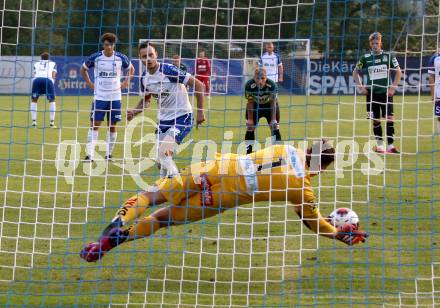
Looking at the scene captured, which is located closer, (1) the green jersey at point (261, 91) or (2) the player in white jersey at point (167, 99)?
(2) the player in white jersey at point (167, 99)

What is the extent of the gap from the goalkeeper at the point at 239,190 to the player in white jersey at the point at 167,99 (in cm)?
270

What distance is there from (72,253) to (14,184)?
4242mm

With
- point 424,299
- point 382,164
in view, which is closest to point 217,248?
point 424,299

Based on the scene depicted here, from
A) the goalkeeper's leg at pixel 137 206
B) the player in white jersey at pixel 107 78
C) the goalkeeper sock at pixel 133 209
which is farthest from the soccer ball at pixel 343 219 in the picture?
the player in white jersey at pixel 107 78

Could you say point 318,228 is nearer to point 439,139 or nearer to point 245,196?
point 245,196

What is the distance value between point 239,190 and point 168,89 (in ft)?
12.7

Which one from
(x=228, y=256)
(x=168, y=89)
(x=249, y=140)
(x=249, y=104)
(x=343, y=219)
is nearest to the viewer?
(x=343, y=219)

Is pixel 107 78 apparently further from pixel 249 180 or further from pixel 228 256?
pixel 249 180

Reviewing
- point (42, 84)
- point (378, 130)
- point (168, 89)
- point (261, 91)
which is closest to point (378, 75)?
point (378, 130)

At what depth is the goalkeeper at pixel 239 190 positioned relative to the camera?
23.5 feet

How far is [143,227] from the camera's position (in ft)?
24.3

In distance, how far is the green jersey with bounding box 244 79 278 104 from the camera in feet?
46.4

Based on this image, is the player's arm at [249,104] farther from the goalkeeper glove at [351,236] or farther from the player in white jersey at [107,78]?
the goalkeeper glove at [351,236]

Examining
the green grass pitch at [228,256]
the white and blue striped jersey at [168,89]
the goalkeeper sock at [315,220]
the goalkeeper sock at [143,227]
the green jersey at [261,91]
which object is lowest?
the green grass pitch at [228,256]
